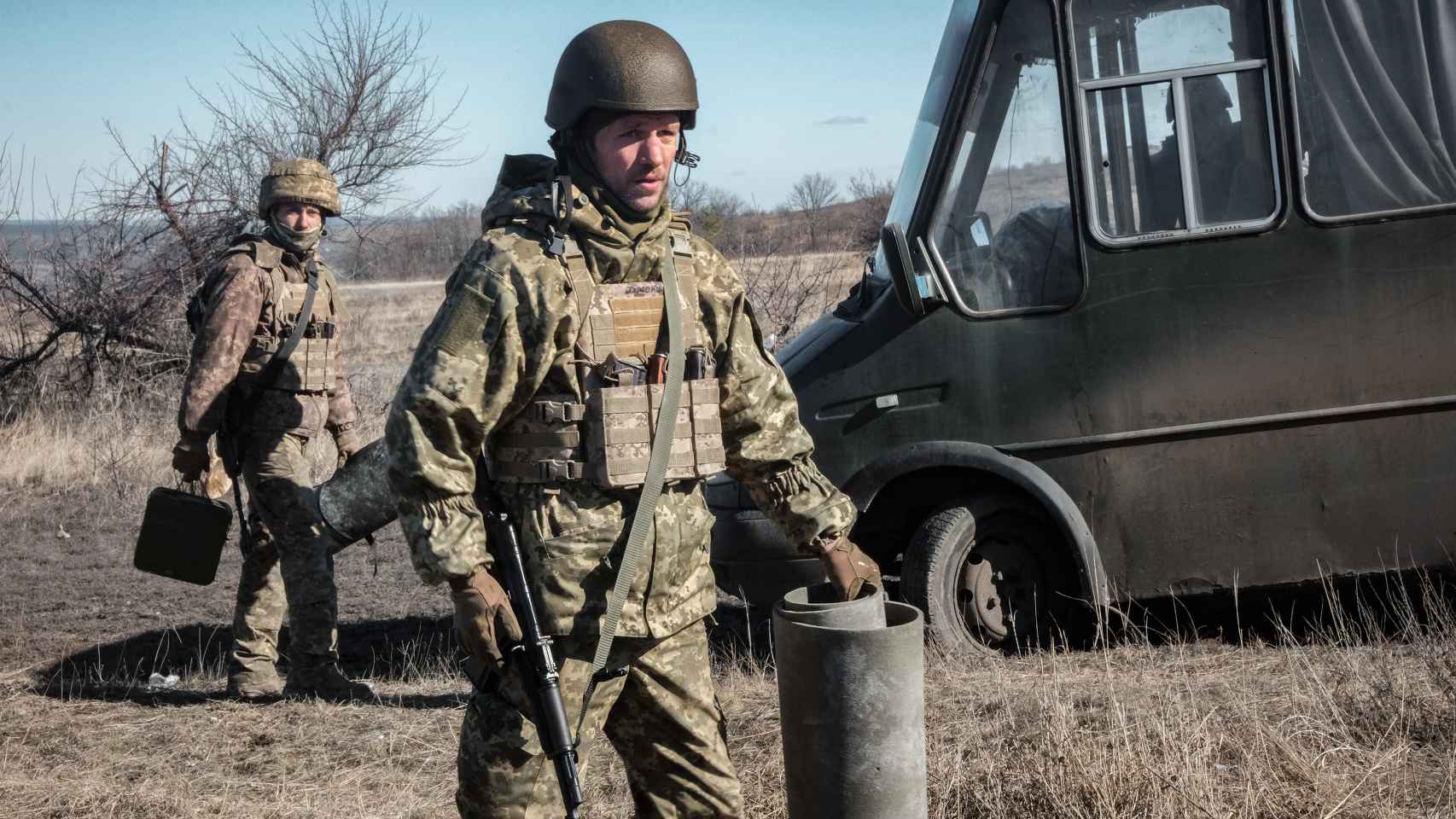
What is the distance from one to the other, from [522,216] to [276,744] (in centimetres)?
290

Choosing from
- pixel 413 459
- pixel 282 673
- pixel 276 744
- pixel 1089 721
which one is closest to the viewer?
pixel 413 459

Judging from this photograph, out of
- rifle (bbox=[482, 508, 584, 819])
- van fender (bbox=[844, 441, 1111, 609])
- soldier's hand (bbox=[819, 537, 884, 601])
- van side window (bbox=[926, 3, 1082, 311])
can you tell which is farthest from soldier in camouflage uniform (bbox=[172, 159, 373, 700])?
soldier's hand (bbox=[819, 537, 884, 601])

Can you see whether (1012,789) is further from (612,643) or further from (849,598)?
(612,643)

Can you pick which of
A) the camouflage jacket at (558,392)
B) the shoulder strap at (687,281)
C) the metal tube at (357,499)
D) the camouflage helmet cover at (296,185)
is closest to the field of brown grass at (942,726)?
the metal tube at (357,499)

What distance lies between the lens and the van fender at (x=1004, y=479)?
492 cm

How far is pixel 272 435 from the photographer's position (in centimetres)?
571

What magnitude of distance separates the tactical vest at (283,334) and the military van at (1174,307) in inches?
91.5

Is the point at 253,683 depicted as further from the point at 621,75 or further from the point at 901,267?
the point at 621,75

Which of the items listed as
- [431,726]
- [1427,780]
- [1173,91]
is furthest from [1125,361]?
[431,726]

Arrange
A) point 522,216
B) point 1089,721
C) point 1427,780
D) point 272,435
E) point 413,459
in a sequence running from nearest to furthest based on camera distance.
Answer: point 413,459
point 522,216
point 1427,780
point 1089,721
point 272,435

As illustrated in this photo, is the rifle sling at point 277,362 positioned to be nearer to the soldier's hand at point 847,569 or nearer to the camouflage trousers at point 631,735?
the camouflage trousers at point 631,735

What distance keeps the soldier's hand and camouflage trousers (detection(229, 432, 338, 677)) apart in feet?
11.0

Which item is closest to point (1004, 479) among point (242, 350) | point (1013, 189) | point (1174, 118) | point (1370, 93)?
point (1013, 189)

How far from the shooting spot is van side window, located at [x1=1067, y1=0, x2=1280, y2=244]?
4.87m
